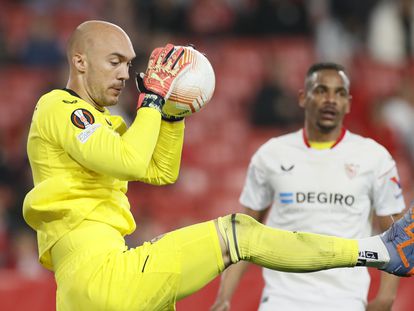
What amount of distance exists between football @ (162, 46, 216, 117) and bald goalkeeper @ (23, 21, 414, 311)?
0.05 m

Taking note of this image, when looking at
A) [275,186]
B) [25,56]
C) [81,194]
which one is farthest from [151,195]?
[81,194]

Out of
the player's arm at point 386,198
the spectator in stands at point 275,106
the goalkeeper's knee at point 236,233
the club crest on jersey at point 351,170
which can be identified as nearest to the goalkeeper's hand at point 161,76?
the goalkeeper's knee at point 236,233

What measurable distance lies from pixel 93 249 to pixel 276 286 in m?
1.43

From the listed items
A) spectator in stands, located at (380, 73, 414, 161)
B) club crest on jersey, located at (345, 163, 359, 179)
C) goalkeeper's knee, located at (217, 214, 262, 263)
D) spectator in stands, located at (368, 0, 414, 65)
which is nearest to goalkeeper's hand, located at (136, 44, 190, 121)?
goalkeeper's knee, located at (217, 214, 262, 263)

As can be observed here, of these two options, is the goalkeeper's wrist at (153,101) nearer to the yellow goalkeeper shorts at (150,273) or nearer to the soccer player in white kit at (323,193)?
the yellow goalkeeper shorts at (150,273)

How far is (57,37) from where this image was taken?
1251cm

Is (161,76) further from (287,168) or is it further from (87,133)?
(287,168)

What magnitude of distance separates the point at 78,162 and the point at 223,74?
7.56 metres

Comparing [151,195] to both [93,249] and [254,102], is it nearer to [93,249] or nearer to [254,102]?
[254,102]

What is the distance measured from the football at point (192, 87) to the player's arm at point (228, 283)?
4.17 feet

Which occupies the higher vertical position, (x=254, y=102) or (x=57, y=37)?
(x=57, y=37)

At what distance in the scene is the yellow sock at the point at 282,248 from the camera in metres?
4.63

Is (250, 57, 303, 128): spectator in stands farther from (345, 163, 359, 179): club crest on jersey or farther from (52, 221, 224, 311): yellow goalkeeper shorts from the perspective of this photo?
(52, 221, 224, 311): yellow goalkeeper shorts

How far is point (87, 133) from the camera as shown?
15.7 ft
